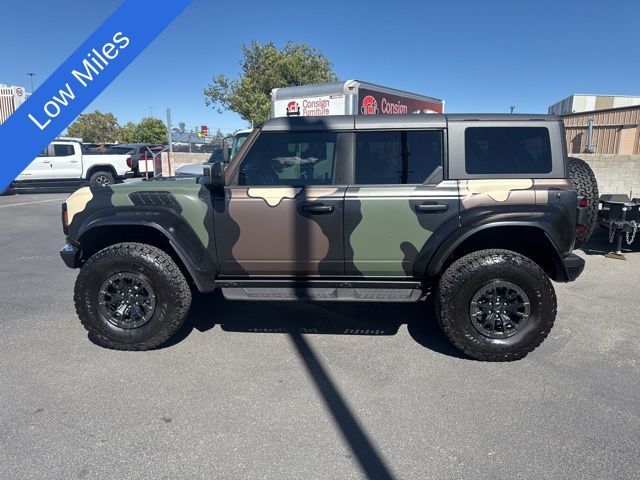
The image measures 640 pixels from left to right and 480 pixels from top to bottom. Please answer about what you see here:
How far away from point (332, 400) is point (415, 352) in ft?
3.38

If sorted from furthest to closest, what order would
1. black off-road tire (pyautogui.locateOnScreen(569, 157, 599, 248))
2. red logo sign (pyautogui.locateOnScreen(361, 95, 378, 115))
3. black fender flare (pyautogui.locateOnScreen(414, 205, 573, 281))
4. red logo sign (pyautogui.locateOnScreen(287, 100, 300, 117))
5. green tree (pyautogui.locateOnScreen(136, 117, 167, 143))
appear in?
green tree (pyautogui.locateOnScreen(136, 117, 167, 143))
red logo sign (pyautogui.locateOnScreen(287, 100, 300, 117))
red logo sign (pyautogui.locateOnScreen(361, 95, 378, 115))
black off-road tire (pyautogui.locateOnScreen(569, 157, 599, 248))
black fender flare (pyautogui.locateOnScreen(414, 205, 573, 281))

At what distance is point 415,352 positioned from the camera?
3754mm

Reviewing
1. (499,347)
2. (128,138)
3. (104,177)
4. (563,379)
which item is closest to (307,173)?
(499,347)

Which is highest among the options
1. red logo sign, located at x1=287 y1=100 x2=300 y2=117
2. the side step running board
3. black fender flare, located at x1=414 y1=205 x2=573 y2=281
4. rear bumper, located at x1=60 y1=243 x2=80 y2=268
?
red logo sign, located at x1=287 y1=100 x2=300 y2=117

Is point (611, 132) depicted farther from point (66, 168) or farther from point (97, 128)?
point (97, 128)

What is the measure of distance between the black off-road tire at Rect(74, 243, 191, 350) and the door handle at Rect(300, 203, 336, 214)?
1189mm

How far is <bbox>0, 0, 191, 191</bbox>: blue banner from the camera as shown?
2025 millimetres

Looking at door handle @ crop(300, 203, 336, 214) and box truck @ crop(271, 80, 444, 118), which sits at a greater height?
box truck @ crop(271, 80, 444, 118)

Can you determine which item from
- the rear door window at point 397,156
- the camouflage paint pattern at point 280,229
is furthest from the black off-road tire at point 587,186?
the camouflage paint pattern at point 280,229

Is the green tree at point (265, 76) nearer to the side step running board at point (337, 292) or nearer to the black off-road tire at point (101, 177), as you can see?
→ the black off-road tire at point (101, 177)

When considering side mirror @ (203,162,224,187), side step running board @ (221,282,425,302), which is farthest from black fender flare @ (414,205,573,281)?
side mirror @ (203,162,224,187)

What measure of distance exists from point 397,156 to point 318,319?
5.89 ft

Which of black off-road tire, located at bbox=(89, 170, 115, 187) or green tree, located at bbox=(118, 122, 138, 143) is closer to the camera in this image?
black off-road tire, located at bbox=(89, 170, 115, 187)

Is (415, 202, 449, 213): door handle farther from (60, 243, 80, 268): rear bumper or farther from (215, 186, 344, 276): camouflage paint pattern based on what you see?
(60, 243, 80, 268): rear bumper
